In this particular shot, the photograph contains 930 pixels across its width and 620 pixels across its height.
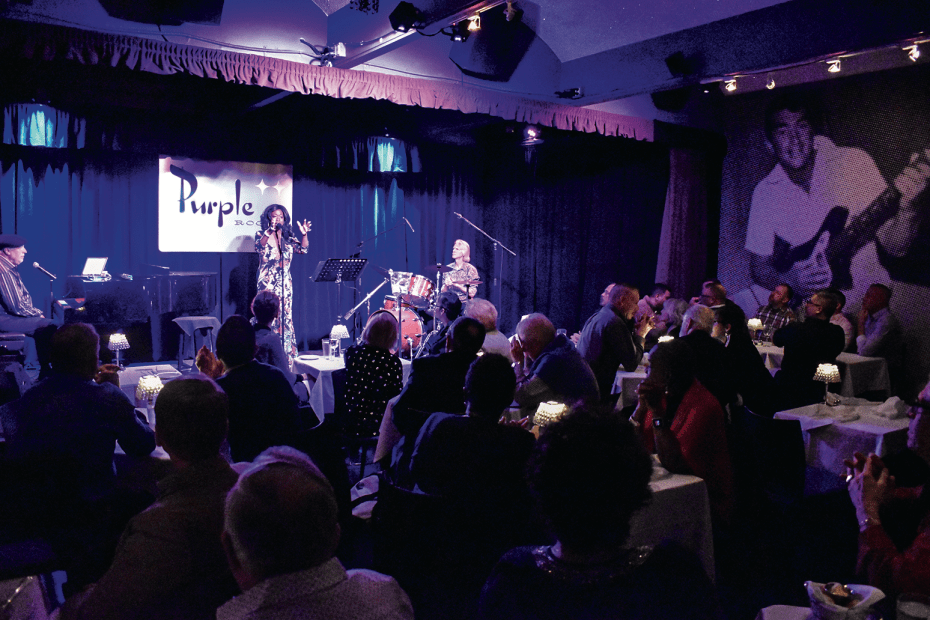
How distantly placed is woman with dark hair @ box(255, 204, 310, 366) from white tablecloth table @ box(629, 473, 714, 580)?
644 cm

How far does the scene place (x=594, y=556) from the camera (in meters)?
1.30

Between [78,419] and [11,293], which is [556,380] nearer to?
[78,419]

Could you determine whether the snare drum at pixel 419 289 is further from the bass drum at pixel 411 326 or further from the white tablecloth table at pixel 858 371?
the white tablecloth table at pixel 858 371

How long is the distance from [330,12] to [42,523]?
6.56 m

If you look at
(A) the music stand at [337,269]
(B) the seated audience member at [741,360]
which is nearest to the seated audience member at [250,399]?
(B) the seated audience member at [741,360]

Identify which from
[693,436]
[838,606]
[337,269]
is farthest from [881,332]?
[838,606]

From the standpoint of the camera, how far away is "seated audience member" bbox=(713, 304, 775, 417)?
4.74m

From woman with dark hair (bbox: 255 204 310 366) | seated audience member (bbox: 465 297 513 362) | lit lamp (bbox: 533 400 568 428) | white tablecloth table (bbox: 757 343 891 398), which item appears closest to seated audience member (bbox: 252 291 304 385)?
seated audience member (bbox: 465 297 513 362)

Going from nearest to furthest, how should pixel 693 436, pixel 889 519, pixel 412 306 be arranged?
pixel 889 519 < pixel 693 436 < pixel 412 306

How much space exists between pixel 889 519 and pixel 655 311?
6076mm

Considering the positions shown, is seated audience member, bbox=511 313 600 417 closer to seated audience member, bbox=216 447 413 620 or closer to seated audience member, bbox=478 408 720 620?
seated audience member, bbox=478 408 720 620

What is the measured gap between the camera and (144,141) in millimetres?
8344

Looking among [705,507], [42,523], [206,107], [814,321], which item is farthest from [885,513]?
[206,107]

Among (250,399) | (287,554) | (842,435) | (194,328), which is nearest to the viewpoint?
(287,554)
